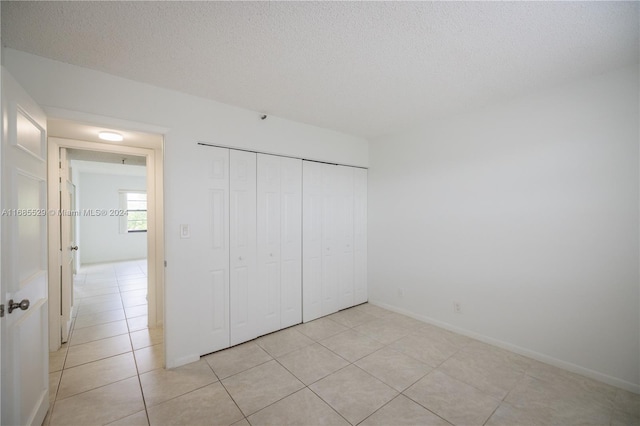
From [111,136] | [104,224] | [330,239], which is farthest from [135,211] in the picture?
[330,239]

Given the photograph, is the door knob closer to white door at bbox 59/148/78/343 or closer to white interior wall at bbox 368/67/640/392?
white door at bbox 59/148/78/343

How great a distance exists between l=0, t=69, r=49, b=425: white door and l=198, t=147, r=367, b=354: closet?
44.1 inches

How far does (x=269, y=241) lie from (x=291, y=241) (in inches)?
12.3

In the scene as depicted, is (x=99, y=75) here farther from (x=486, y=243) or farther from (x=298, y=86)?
(x=486, y=243)

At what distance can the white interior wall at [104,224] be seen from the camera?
729 centimetres

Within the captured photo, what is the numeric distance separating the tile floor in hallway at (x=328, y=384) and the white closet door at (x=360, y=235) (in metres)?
0.96

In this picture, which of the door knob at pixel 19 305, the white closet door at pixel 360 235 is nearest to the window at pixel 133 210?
the white closet door at pixel 360 235

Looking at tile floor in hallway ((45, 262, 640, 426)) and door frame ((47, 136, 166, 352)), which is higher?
door frame ((47, 136, 166, 352))

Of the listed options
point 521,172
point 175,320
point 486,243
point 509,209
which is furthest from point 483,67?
point 175,320

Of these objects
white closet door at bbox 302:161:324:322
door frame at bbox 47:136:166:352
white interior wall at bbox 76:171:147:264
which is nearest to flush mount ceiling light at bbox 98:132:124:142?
door frame at bbox 47:136:166:352

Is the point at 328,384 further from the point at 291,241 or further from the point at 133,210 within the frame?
the point at 133,210

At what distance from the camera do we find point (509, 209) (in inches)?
108

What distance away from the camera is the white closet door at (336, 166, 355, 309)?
3865 millimetres

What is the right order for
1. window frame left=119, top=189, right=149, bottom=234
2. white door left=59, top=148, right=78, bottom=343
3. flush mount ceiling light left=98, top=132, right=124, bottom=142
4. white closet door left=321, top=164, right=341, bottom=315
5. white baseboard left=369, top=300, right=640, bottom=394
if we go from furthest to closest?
window frame left=119, top=189, right=149, bottom=234 < white closet door left=321, top=164, right=341, bottom=315 < white door left=59, top=148, right=78, bottom=343 < flush mount ceiling light left=98, top=132, right=124, bottom=142 < white baseboard left=369, top=300, right=640, bottom=394
